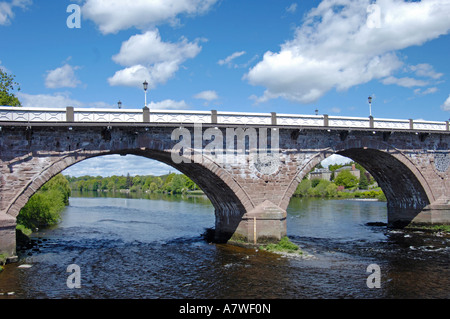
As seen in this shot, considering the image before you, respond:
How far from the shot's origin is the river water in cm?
1589

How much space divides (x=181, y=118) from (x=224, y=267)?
30.5 feet

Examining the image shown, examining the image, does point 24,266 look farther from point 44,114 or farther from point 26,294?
point 44,114

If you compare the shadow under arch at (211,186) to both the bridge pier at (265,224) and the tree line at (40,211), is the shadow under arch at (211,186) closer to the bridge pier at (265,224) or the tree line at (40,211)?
the bridge pier at (265,224)

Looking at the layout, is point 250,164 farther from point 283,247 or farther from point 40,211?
point 40,211

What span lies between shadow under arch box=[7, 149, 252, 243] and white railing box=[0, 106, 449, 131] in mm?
2193

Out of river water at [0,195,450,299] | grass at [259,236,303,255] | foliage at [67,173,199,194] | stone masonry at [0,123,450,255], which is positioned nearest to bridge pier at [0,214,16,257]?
stone masonry at [0,123,450,255]

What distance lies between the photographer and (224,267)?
1998 centimetres

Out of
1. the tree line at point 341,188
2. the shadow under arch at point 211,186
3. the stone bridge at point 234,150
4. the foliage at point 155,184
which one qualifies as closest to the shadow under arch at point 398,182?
the stone bridge at point 234,150

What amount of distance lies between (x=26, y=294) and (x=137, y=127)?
10580mm

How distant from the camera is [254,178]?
24984 millimetres
